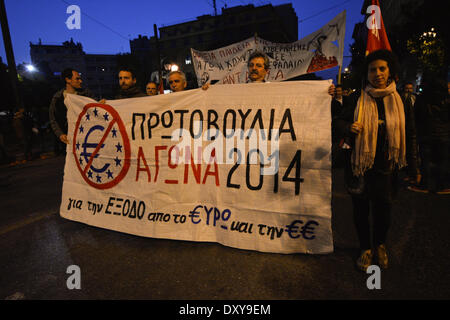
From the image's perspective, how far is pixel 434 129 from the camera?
3840 millimetres

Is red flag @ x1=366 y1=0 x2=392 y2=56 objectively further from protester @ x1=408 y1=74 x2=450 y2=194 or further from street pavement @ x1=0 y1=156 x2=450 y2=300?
street pavement @ x1=0 y1=156 x2=450 y2=300

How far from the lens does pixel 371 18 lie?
3119 mm

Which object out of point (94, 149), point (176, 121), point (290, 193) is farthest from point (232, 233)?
point (94, 149)

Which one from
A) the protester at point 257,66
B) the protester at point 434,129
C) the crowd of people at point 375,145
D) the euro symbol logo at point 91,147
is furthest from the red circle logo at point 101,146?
the protester at point 434,129

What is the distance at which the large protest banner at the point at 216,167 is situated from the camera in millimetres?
2211

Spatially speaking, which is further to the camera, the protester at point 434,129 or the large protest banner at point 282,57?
the large protest banner at point 282,57

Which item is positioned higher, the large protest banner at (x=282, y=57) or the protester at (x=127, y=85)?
the large protest banner at (x=282, y=57)

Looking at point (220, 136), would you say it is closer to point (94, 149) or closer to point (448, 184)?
point (94, 149)

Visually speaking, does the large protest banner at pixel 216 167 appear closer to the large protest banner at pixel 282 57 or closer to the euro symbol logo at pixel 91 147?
the euro symbol logo at pixel 91 147

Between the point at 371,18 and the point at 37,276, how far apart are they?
451 cm

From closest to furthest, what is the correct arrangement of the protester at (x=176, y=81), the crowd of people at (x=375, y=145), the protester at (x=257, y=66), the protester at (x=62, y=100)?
Answer: the crowd of people at (x=375, y=145) → the protester at (x=257, y=66) → the protester at (x=176, y=81) → the protester at (x=62, y=100)

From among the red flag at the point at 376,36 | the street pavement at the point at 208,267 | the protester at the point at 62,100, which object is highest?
the red flag at the point at 376,36

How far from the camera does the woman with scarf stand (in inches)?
76.5

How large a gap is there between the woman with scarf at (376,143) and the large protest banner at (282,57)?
115 inches
